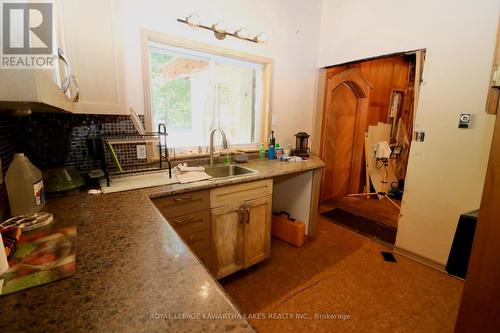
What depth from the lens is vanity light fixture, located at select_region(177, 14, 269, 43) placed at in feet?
5.98

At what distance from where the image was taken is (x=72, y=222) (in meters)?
0.95

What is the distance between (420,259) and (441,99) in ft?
4.87

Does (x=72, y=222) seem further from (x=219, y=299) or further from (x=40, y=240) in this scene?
(x=219, y=299)

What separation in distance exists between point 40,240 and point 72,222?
0.16 m

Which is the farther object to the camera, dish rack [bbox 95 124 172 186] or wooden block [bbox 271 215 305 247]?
wooden block [bbox 271 215 305 247]

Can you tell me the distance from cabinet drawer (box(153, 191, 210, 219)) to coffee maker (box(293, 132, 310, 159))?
1.51m

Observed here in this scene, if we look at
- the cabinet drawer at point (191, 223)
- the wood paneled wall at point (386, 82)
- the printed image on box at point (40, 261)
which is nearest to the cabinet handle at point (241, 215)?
the cabinet drawer at point (191, 223)

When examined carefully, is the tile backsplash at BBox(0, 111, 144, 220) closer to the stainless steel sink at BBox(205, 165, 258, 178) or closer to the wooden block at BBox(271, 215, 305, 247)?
the stainless steel sink at BBox(205, 165, 258, 178)

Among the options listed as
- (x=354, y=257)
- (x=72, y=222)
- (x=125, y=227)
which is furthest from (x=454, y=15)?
(x=72, y=222)

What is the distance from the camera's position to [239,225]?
70.2 inches

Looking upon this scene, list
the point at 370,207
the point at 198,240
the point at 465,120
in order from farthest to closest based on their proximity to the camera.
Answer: the point at 370,207 < the point at 465,120 < the point at 198,240

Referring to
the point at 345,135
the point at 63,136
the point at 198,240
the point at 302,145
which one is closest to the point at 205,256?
the point at 198,240

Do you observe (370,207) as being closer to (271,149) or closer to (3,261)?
(271,149)

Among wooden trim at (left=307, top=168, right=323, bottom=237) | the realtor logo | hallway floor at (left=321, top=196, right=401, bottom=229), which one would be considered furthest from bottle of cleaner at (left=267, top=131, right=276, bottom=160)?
the realtor logo
